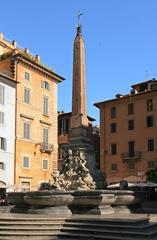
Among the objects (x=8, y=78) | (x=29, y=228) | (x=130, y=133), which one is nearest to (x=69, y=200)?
(x=29, y=228)

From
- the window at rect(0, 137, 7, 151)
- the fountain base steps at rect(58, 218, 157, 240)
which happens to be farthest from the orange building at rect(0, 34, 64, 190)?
the fountain base steps at rect(58, 218, 157, 240)

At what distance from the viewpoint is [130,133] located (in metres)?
50.2

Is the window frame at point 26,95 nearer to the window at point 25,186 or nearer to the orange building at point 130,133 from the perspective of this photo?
the window at point 25,186

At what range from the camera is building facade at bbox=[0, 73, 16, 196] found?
3822 centimetres

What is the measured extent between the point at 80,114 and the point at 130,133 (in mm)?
31855

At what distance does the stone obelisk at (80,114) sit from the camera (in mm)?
18656

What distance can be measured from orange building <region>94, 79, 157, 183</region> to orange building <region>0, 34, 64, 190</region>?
821 cm

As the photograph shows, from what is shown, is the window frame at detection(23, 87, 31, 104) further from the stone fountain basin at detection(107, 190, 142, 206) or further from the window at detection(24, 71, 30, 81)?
the stone fountain basin at detection(107, 190, 142, 206)

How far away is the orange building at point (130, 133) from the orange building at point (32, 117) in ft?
26.9

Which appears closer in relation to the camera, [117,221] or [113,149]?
[117,221]

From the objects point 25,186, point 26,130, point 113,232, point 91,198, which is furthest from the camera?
point 26,130

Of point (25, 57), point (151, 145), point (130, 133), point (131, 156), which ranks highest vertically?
point (25, 57)

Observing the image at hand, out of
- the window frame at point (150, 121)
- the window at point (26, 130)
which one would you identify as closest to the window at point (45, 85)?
the window at point (26, 130)

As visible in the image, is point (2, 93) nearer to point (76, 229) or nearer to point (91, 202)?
point (91, 202)
